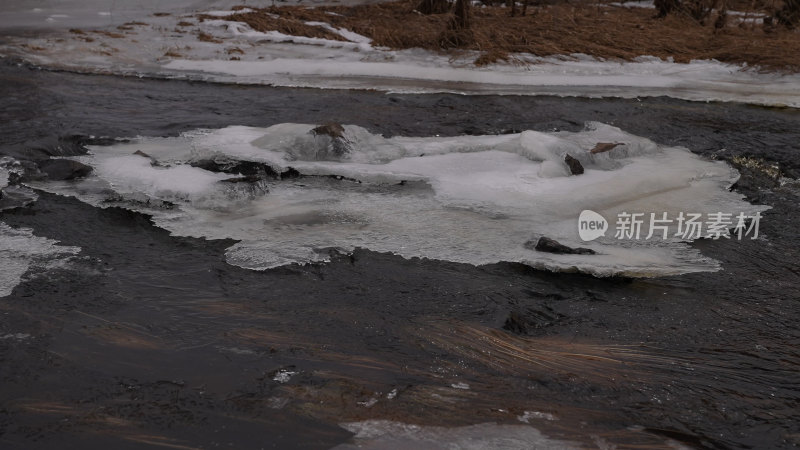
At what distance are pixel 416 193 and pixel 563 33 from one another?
6.90m

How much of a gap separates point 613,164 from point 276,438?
4.46 metres

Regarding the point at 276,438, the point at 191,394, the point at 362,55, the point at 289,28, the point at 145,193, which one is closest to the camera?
the point at 276,438

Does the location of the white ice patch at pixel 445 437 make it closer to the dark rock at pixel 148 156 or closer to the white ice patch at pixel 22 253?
the white ice patch at pixel 22 253

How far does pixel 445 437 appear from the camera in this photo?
320cm

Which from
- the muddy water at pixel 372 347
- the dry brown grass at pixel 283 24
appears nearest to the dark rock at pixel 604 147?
the muddy water at pixel 372 347

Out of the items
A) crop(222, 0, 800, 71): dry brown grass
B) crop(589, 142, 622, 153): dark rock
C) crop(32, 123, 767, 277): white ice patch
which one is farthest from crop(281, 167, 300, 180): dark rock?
crop(222, 0, 800, 71): dry brown grass

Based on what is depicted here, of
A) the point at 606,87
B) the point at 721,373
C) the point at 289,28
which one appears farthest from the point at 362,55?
the point at 721,373

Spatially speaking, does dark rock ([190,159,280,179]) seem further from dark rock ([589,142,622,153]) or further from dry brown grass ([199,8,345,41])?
dry brown grass ([199,8,345,41])

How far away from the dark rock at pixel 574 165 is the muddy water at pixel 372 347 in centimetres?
146

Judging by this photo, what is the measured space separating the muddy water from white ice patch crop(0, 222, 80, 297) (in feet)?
0.33

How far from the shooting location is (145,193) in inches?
229

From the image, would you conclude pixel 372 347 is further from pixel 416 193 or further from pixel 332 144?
pixel 332 144

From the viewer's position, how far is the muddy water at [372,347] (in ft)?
10.9

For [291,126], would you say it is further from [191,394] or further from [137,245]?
[191,394]
